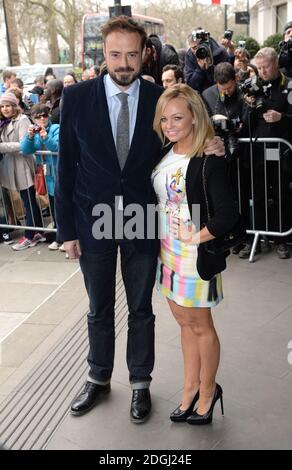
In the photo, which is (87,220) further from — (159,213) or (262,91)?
(262,91)

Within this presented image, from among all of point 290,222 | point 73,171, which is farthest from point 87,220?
point 290,222

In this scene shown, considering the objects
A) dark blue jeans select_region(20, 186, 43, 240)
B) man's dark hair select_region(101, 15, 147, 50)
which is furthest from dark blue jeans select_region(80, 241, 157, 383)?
dark blue jeans select_region(20, 186, 43, 240)

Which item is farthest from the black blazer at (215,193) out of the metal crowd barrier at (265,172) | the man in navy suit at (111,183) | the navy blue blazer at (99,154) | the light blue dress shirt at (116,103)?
the metal crowd barrier at (265,172)

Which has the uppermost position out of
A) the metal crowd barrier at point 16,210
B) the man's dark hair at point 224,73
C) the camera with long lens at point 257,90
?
the man's dark hair at point 224,73

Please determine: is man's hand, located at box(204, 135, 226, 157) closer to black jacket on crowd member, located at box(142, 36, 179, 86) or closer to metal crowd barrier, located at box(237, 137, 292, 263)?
metal crowd barrier, located at box(237, 137, 292, 263)

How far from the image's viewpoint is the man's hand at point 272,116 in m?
5.05

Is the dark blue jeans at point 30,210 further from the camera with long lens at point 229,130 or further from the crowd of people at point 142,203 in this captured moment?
the crowd of people at point 142,203

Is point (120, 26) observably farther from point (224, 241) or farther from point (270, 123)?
point (270, 123)

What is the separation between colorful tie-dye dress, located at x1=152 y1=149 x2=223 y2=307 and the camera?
2605 mm

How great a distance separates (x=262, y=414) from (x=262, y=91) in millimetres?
3211

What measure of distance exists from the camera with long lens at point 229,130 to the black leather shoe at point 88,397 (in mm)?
2491

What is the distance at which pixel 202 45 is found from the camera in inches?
238

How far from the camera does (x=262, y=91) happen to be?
5.08 metres

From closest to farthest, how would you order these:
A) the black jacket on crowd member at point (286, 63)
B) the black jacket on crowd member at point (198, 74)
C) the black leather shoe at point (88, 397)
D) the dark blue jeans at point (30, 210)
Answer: the black leather shoe at point (88, 397)
the black jacket on crowd member at point (286, 63)
the black jacket on crowd member at point (198, 74)
the dark blue jeans at point (30, 210)
